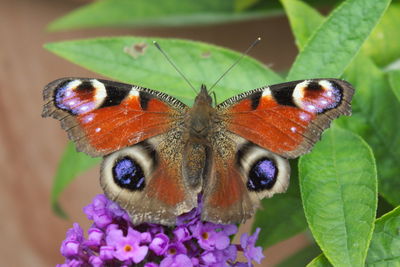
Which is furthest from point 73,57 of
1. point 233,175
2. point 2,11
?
point 2,11

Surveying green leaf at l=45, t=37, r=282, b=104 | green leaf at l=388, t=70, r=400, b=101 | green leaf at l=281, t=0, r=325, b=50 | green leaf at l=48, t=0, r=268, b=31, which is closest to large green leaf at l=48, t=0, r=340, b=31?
green leaf at l=48, t=0, r=268, b=31

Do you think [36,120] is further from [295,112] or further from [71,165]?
[295,112]

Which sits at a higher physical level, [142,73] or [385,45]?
[142,73]

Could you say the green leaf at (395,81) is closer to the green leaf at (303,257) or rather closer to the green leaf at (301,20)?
the green leaf at (301,20)

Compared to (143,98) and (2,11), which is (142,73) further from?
(2,11)

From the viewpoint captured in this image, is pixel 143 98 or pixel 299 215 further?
pixel 299 215

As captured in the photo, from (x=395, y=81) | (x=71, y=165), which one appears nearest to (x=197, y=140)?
(x=395, y=81)

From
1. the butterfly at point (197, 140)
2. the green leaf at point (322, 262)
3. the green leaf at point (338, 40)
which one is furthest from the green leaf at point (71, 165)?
the green leaf at point (322, 262)
